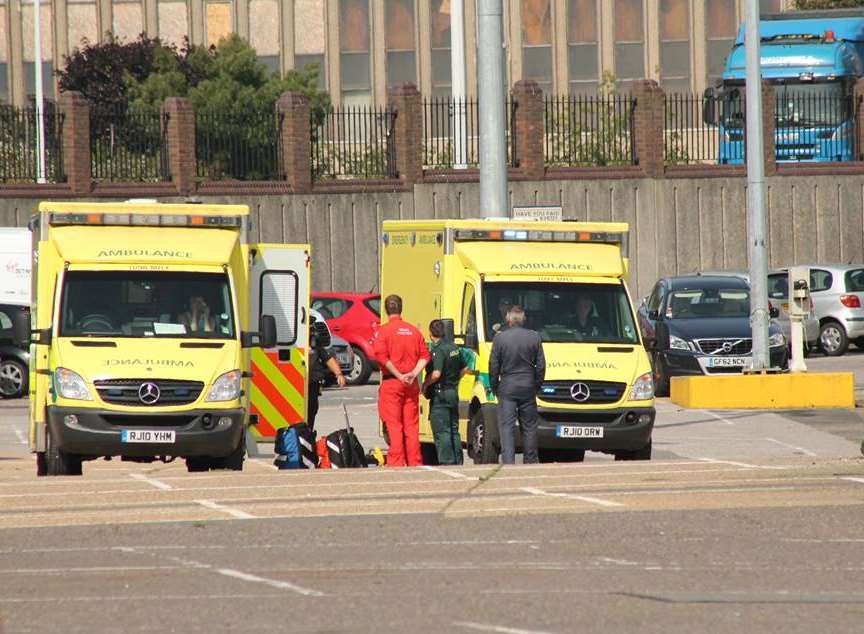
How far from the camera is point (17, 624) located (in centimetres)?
920

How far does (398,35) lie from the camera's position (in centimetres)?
6475

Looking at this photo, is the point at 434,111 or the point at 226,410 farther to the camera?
the point at 434,111

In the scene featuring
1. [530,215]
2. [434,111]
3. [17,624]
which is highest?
[434,111]

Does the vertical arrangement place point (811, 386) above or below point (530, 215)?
below

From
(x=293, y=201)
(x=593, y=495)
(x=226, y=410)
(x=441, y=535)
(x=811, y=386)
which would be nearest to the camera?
(x=441, y=535)

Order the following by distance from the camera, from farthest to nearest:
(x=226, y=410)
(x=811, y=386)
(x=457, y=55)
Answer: (x=457, y=55), (x=811, y=386), (x=226, y=410)

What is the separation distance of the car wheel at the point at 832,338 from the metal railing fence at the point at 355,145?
10096 millimetres

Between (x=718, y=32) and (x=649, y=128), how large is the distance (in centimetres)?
2390

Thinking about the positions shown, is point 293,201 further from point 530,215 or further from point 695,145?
point 530,215

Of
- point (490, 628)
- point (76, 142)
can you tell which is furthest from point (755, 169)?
point (490, 628)

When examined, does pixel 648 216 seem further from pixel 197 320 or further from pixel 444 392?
pixel 197 320

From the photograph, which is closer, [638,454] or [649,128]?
[638,454]

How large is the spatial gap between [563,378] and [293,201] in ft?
72.1

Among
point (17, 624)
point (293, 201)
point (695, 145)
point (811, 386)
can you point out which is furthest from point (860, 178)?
point (17, 624)
